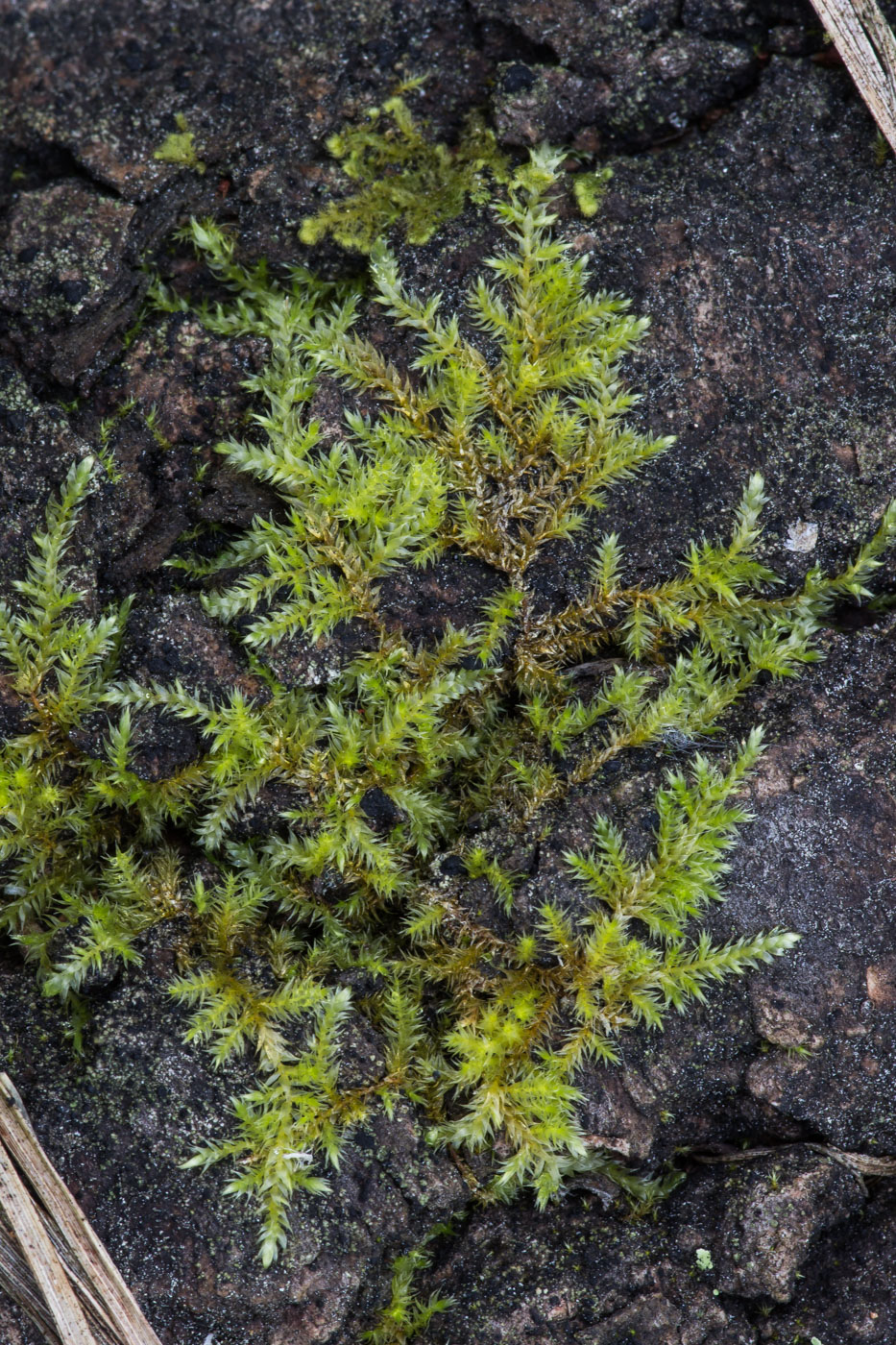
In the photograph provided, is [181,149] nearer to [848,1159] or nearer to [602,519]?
[602,519]

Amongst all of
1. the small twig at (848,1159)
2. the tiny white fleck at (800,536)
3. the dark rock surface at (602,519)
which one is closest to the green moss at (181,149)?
the dark rock surface at (602,519)

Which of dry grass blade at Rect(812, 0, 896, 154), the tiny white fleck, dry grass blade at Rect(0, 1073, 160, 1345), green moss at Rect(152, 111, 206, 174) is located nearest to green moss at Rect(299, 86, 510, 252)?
green moss at Rect(152, 111, 206, 174)

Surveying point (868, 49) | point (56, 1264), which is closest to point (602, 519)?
point (868, 49)

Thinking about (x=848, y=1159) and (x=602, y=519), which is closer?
(x=848, y=1159)

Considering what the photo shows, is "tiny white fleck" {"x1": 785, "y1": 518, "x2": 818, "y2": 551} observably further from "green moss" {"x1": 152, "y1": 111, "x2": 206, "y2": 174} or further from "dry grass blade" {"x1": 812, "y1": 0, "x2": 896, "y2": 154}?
"green moss" {"x1": 152, "y1": 111, "x2": 206, "y2": 174}

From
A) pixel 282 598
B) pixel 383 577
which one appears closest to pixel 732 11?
pixel 383 577
